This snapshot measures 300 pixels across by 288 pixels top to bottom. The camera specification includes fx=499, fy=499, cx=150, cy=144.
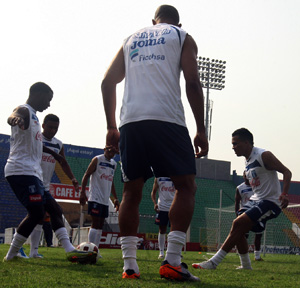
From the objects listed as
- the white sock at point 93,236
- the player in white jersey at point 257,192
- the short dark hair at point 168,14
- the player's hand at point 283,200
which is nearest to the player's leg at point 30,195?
the player in white jersey at point 257,192

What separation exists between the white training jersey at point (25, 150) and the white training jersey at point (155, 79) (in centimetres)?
225

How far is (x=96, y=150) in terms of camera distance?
3784 centimetres

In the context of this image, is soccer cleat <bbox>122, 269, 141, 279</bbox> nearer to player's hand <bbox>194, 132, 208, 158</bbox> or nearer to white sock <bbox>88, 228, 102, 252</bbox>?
player's hand <bbox>194, 132, 208, 158</bbox>

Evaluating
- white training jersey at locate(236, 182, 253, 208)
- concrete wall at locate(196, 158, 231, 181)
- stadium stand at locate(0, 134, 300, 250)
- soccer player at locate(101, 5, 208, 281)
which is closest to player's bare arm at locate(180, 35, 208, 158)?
soccer player at locate(101, 5, 208, 281)

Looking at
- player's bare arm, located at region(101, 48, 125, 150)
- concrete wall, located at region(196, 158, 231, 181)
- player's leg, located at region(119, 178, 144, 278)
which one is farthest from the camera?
concrete wall, located at region(196, 158, 231, 181)

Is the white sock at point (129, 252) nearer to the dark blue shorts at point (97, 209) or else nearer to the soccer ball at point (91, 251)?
the soccer ball at point (91, 251)

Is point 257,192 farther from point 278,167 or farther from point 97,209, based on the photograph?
point 97,209

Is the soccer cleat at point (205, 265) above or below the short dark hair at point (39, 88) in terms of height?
below

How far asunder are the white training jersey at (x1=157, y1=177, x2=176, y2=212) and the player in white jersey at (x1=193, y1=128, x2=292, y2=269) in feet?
17.1

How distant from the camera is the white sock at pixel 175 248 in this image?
13.4 ft

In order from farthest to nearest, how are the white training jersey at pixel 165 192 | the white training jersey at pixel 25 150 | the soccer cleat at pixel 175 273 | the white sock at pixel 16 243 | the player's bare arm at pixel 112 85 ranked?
1. the white training jersey at pixel 165 192
2. the white sock at pixel 16 243
3. the white training jersey at pixel 25 150
4. the player's bare arm at pixel 112 85
5. the soccer cleat at pixel 175 273

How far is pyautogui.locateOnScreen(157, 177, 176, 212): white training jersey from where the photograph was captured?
12.7m

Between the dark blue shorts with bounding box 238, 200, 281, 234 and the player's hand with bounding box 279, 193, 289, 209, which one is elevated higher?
the player's hand with bounding box 279, 193, 289, 209

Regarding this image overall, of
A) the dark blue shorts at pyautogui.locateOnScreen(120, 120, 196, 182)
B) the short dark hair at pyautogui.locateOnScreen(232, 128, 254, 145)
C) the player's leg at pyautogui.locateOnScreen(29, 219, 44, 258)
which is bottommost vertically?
the player's leg at pyautogui.locateOnScreen(29, 219, 44, 258)
